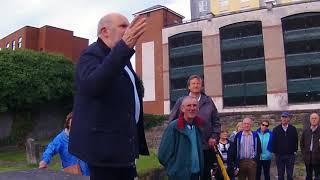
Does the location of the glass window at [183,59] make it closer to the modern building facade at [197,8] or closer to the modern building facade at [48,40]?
the modern building facade at [48,40]

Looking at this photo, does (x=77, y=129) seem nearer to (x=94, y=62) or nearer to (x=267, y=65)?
(x=94, y=62)

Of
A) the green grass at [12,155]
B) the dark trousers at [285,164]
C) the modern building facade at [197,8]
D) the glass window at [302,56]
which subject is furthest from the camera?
the modern building facade at [197,8]

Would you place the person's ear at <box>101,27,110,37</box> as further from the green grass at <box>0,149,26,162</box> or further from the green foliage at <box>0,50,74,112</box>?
the green foliage at <box>0,50,74,112</box>

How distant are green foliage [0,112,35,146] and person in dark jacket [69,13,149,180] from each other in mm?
30103

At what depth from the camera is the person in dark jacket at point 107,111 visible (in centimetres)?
232

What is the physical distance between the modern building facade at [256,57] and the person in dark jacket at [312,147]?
29453 millimetres

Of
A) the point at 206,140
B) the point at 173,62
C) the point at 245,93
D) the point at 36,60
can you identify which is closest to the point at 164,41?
the point at 173,62

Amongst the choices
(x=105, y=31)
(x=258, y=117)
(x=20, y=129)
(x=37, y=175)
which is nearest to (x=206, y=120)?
(x=37, y=175)

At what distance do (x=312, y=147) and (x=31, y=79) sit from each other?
24.3 m

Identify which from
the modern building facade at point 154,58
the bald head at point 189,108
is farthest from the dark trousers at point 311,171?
the modern building facade at point 154,58

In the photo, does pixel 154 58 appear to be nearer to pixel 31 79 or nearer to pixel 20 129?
pixel 31 79

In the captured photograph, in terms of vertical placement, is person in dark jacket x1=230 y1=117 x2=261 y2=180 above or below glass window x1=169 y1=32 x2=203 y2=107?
below

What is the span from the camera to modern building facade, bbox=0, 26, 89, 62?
48375 millimetres

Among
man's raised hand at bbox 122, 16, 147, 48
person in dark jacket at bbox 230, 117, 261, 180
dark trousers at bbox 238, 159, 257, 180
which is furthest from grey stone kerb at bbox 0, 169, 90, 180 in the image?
dark trousers at bbox 238, 159, 257, 180
